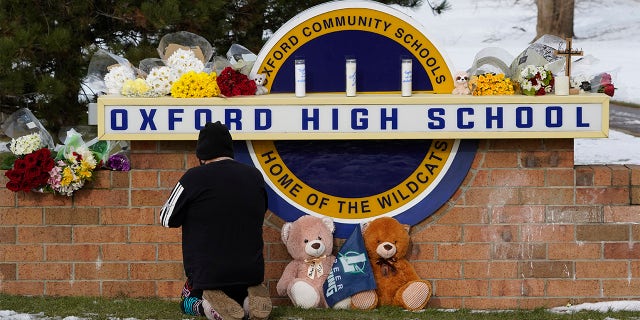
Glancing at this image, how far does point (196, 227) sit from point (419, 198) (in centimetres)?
162

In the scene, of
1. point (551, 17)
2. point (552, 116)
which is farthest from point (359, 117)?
point (551, 17)

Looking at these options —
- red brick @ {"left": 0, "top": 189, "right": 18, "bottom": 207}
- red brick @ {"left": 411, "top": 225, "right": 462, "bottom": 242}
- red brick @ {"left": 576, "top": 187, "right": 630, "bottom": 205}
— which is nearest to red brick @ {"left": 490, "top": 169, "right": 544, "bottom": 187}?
red brick @ {"left": 576, "top": 187, "right": 630, "bottom": 205}

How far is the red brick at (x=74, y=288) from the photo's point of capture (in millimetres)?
7840

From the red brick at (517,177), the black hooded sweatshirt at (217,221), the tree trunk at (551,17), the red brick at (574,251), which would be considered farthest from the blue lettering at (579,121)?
the tree trunk at (551,17)

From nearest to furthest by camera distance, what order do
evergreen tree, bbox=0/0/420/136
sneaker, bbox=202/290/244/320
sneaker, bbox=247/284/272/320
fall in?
sneaker, bbox=202/290/244/320, sneaker, bbox=247/284/272/320, evergreen tree, bbox=0/0/420/136

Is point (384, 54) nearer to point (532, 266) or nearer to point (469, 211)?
point (469, 211)

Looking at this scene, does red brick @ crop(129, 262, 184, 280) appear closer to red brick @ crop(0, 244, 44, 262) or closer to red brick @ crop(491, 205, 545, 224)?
red brick @ crop(0, 244, 44, 262)

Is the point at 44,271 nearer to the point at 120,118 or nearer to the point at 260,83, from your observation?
the point at 120,118

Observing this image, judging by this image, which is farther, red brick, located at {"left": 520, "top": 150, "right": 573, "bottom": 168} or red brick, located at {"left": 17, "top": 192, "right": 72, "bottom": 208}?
red brick, located at {"left": 17, "top": 192, "right": 72, "bottom": 208}

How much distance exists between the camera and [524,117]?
7.47 metres

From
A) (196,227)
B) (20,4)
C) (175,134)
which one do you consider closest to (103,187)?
(175,134)

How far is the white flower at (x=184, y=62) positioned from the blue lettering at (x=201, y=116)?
0.33 metres

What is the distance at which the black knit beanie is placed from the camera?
22.7ft

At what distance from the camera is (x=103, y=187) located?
25.5 feet
